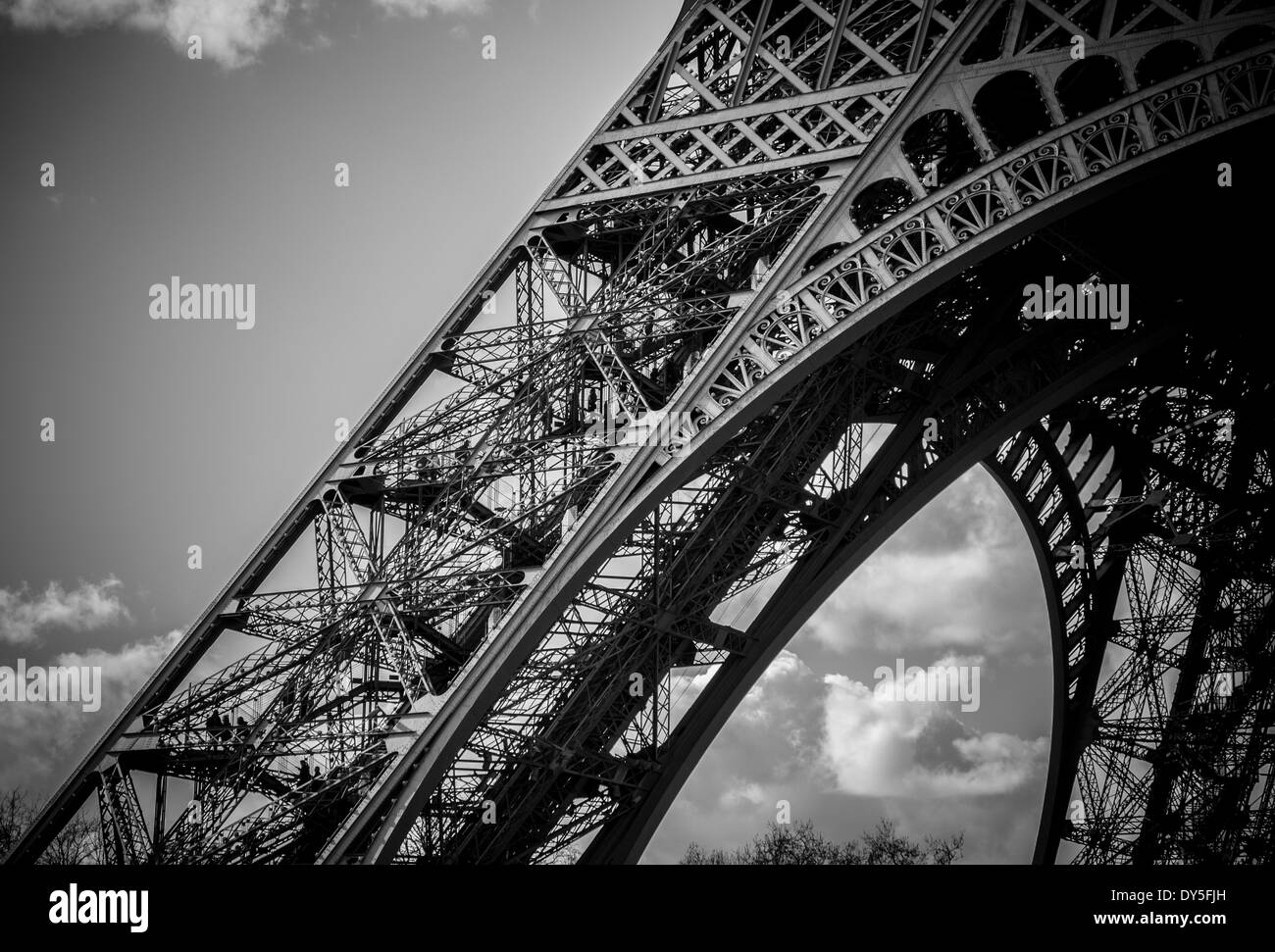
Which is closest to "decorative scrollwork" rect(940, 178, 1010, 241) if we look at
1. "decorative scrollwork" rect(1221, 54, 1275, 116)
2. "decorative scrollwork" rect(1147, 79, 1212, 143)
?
"decorative scrollwork" rect(1147, 79, 1212, 143)

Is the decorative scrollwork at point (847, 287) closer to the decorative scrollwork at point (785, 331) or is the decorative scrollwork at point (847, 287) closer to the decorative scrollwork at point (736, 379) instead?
the decorative scrollwork at point (785, 331)

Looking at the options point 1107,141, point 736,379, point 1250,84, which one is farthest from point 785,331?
point 1250,84

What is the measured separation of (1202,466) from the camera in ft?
80.7

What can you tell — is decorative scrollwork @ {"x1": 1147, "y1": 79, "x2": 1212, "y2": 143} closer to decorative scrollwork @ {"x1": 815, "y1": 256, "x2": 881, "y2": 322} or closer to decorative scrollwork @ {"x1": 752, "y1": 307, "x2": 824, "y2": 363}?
decorative scrollwork @ {"x1": 815, "y1": 256, "x2": 881, "y2": 322}

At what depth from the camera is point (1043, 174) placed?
12742 millimetres

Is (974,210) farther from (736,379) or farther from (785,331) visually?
(736,379)

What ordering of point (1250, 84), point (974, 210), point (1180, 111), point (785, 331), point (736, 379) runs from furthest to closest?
point (785, 331) < point (736, 379) < point (974, 210) < point (1180, 111) < point (1250, 84)

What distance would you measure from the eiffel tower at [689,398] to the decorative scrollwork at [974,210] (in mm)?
42

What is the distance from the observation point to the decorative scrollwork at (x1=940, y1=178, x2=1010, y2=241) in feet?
41.1

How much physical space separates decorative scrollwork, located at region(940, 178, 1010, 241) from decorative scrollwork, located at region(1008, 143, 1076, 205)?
0.22 meters

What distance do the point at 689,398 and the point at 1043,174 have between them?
159 inches
